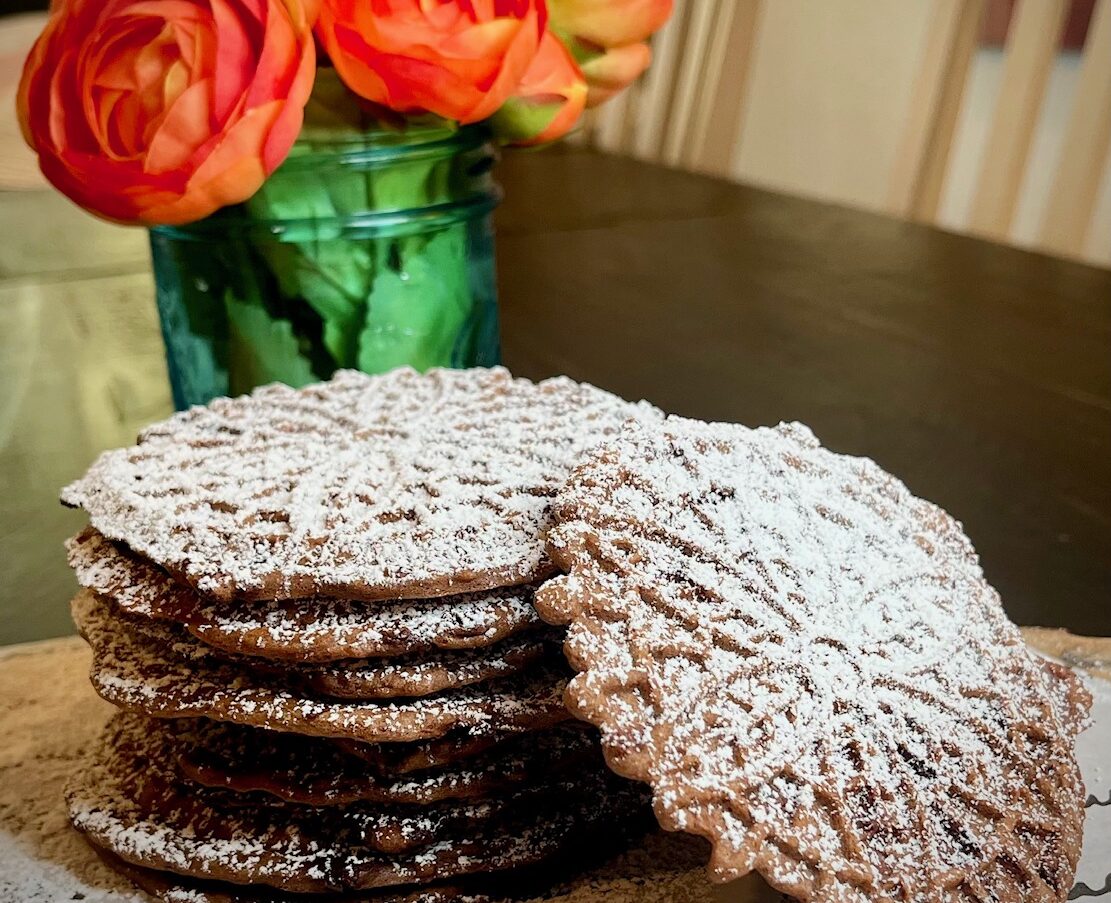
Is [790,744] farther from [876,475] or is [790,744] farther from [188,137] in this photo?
[188,137]

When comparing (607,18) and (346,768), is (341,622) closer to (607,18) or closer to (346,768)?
(346,768)

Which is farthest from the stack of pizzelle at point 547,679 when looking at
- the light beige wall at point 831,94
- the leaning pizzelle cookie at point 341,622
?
the light beige wall at point 831,94

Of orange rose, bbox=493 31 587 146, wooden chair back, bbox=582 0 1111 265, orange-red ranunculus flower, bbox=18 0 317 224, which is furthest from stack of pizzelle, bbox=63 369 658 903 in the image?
wooden chair back, bbox=582 0 1111 265

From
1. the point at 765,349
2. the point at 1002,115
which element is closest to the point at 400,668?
the point at 765,349

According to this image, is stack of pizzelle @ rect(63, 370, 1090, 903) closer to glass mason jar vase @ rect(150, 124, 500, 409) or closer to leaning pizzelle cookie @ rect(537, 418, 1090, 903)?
leaning pizzelle cookie @ rect(537, 418, 1090, 903)

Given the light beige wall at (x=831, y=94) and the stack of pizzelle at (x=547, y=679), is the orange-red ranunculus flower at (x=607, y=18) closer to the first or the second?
the stack of pizzelle at (x=547, y=679)
